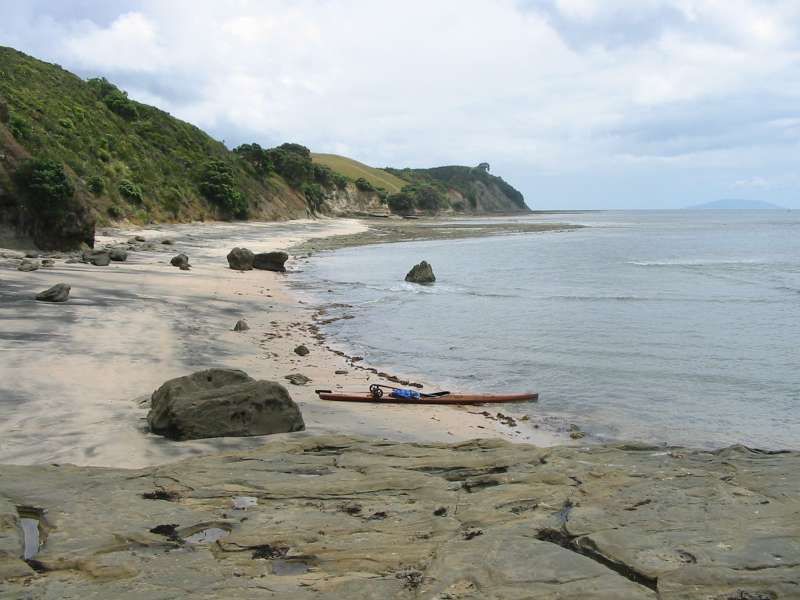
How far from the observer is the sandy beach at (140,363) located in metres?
8.41

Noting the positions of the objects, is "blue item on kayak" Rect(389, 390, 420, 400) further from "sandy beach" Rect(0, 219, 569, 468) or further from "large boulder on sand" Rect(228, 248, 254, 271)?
"large boulder on sand" Rect(228, 248, 254, 271)

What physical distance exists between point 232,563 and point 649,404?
379 inches

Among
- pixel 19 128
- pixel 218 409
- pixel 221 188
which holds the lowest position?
pixel 218 409

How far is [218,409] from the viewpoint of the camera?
8742mm

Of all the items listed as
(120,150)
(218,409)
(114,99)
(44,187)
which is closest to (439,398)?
(218,409)

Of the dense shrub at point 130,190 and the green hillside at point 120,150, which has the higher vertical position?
the green hillside at point 120,150

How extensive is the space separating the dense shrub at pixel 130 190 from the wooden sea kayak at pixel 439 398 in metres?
43.9

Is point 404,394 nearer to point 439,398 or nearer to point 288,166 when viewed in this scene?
point 439,398

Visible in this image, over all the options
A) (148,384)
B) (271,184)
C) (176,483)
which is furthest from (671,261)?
(271,184)

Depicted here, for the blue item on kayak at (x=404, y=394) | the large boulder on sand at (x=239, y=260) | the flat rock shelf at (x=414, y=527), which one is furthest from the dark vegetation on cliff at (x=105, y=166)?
the flat rock shelf at (x=414, y=527)

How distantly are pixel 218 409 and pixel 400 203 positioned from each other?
5290 inches

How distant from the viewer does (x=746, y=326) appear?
21.1 meters

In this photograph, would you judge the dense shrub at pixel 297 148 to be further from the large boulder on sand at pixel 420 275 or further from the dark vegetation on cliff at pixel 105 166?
the large boulder on sand at pixel 420 275

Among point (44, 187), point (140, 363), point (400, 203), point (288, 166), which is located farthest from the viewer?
point (400, 203)
